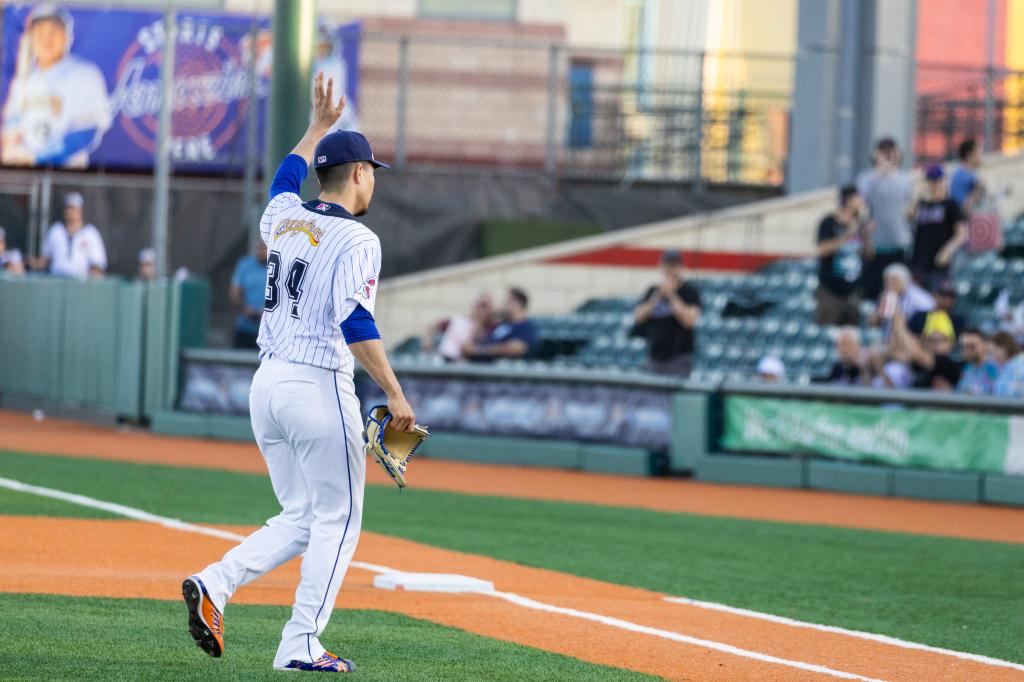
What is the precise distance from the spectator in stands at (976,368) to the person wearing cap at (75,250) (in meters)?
10.9

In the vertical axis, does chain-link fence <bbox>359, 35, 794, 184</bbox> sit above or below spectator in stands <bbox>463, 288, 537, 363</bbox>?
above

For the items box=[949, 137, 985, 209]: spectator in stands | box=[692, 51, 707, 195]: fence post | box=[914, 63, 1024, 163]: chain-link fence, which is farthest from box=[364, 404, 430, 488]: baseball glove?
box=[914, 63, 1024, 163]: chain-link fence

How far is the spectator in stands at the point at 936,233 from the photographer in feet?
56.7

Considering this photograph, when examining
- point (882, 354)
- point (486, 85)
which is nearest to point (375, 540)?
point (882, 354)

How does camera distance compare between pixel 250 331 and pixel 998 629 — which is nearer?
pixel 998 629

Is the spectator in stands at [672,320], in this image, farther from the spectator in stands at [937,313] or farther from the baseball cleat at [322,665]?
the baseball cleat at [322,665]

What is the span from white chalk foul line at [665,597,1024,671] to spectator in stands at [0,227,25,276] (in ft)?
46.3

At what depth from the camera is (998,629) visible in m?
8.04

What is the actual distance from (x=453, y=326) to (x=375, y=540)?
842 cm

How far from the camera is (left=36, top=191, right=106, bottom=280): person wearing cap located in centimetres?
2042

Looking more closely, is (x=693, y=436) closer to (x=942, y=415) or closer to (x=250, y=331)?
(x=942, y=415)

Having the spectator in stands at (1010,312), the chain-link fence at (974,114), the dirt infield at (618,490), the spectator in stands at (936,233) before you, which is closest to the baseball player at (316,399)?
the dirt infield at (618,490)

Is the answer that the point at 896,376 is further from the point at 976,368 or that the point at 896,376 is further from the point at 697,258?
the point at 697,258

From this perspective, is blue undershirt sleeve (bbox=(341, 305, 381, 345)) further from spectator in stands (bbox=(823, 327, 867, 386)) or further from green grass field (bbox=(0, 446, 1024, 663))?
spectator in stands (bbox=(823, 327, 867, 386))
